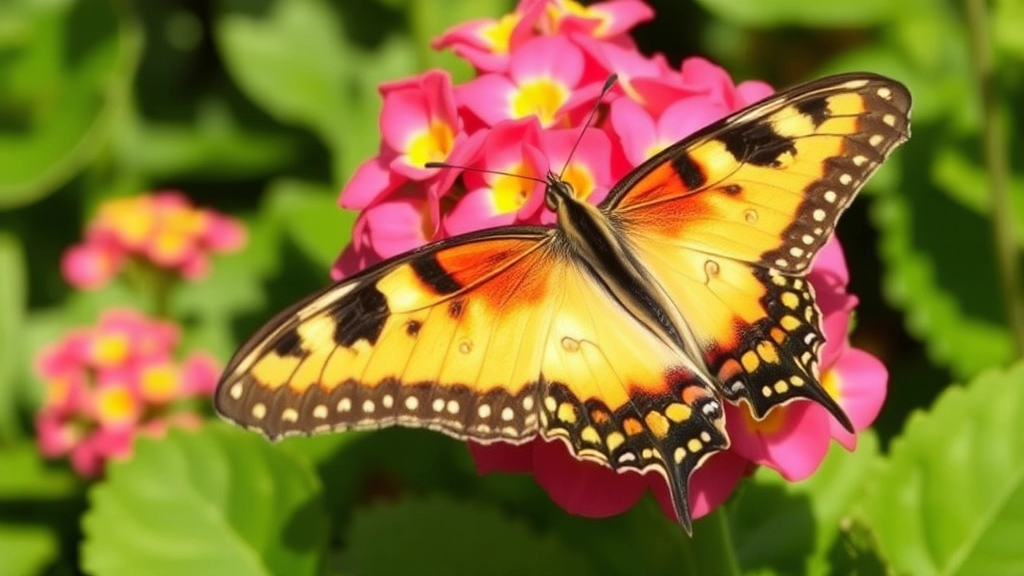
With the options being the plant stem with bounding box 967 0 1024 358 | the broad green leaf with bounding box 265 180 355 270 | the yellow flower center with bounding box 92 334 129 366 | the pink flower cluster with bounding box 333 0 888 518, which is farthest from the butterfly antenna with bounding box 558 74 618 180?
the yellow flower center with bounding box 92 334 129 366

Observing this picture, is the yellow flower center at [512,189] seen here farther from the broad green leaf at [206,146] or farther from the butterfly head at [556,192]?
the broad green leaf at [206,146]

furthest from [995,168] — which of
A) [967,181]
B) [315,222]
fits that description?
[315,222]

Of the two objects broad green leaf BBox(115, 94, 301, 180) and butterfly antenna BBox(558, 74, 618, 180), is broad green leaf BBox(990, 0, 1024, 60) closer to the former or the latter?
butterfly antenna BBox(558, 74, 618, 180)

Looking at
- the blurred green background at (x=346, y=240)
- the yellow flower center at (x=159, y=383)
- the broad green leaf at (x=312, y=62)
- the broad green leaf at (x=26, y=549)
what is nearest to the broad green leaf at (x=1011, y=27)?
the blurred green background at (x=346, y=240)

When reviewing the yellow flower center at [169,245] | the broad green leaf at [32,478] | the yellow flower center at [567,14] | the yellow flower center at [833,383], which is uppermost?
the yellow flower center at [567,14]

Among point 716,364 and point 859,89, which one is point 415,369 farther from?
point 859,89

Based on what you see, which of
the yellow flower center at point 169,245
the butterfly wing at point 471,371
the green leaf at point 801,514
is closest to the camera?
the butterfly wing at point 471,371

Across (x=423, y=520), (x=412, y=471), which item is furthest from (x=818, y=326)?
(x=412, y=471)
